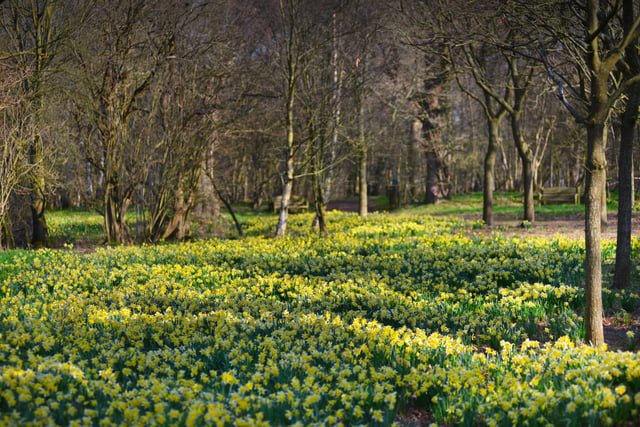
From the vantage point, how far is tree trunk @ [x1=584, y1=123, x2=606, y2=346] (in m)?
4.66

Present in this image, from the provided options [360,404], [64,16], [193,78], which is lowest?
[360,404]

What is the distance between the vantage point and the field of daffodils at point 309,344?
3277 mm

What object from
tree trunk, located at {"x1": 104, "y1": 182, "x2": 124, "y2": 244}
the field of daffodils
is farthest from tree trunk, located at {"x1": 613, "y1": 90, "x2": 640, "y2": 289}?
tree trunk, located at {"x1": 104, "y1": 182, "x2": 124, "y2": 244}

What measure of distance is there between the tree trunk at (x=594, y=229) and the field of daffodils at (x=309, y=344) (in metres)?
0.28

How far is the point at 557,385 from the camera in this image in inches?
145

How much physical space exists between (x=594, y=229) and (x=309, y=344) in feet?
9.32

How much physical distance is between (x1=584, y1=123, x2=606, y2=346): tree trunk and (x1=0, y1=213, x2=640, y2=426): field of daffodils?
28 centimetres

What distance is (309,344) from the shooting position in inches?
185

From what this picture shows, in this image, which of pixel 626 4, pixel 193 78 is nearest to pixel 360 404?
pixel 626 4

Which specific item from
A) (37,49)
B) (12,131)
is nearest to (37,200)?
(12,131)

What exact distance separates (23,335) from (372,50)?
14.5 metres

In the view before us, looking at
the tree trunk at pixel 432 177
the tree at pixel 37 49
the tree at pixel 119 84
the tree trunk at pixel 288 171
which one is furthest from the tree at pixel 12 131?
the tree trunk at pixel 432 177

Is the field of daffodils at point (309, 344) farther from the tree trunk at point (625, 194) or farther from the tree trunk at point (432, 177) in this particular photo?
the tree trunk at point (432, 177)

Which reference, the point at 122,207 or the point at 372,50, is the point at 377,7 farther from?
the point at 122,207
